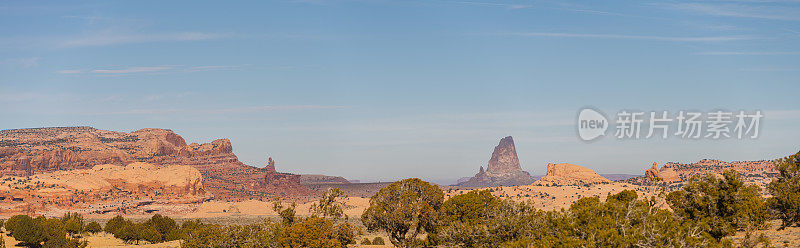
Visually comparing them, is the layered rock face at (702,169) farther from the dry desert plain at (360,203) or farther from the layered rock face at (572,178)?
the layered rock face at (572,178)

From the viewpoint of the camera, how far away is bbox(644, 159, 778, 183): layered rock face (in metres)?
169

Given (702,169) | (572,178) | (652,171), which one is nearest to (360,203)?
(572,178)

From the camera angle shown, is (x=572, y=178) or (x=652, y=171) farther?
(x=572, y=178)

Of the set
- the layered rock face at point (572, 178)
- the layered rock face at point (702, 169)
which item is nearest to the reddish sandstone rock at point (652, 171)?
the layered rock face at point (702, 169)

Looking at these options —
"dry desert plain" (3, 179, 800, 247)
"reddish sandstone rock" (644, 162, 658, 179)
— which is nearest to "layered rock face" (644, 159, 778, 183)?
"reddish sandstone rock" (644, 162, 658, 179)

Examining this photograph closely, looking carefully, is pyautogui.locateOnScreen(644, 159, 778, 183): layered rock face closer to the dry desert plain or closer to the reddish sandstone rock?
the reddish sandstone rock

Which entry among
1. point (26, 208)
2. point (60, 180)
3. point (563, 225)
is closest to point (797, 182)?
point (563, 225)

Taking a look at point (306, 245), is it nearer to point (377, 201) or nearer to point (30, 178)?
point (377, 201)

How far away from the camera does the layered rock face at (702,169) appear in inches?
6639

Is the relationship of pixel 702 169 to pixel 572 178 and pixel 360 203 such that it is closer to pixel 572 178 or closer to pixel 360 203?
pixel 572 178

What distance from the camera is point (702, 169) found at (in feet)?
585

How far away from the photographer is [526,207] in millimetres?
43000

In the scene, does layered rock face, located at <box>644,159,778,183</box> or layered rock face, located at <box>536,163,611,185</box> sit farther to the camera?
layered rock face, located at <box>536,163,611,185</box>

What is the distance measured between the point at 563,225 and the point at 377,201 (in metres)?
22.3
